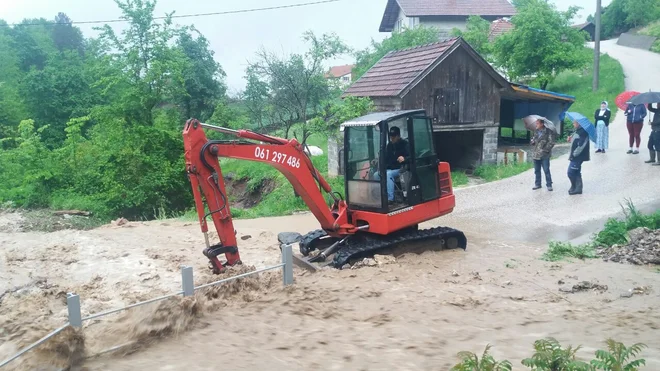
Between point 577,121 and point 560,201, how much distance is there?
1950mm

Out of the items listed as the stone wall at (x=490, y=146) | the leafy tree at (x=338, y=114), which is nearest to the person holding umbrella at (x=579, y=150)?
the stone wall at (x=490, y=146)

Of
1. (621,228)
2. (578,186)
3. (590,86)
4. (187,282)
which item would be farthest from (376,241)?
(590,86)

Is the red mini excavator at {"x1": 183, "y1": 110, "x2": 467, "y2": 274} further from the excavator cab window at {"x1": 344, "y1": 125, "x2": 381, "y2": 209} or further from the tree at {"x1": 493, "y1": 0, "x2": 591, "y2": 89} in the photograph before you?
the tree at {"x1": 493, "y1": 0, "x2": 591, "y2": 89}

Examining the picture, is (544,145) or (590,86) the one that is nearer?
(544,145)

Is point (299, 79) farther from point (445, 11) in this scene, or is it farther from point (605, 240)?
point (445, 11)

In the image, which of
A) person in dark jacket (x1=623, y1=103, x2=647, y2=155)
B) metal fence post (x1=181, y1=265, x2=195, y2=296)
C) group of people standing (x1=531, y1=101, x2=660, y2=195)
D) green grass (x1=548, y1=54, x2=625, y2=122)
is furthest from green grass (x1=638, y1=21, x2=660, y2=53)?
metal fence post (x1=181, y1=265, x2=195, y2=296)

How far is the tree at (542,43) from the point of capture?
77.9ft

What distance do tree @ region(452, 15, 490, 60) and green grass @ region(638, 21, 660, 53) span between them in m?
12.2

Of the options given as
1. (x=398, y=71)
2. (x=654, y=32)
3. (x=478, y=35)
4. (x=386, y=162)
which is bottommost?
(x=386, y=162)

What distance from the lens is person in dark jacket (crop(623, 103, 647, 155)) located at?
16359 millimetres

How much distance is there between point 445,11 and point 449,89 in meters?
24.5

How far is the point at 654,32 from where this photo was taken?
37844mm

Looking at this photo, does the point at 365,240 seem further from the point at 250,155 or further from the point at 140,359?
the point at 140,359

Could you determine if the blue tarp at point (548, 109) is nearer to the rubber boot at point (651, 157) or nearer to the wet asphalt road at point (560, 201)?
the wet asphalt road at point (560, 201)
